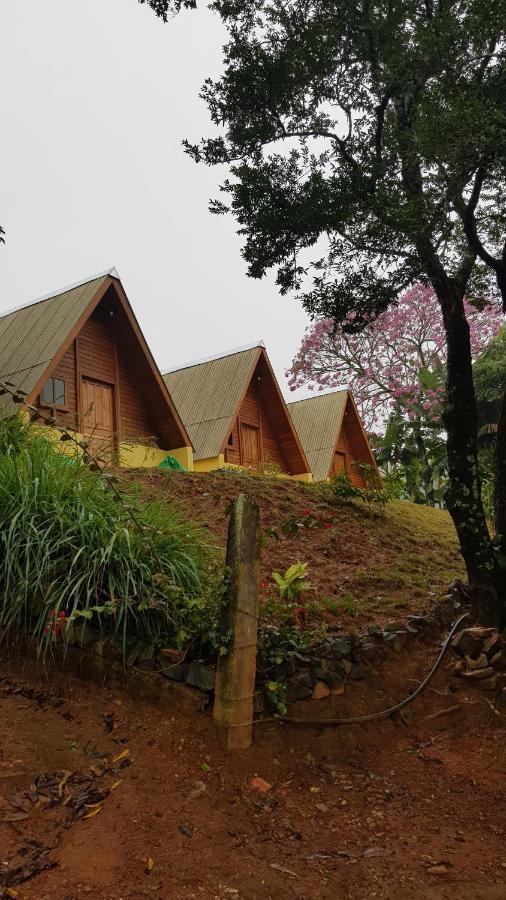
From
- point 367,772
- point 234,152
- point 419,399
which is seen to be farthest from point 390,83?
point 419,399

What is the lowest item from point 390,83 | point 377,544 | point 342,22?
point 377,544

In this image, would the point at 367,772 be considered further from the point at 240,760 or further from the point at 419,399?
the point at 419,399

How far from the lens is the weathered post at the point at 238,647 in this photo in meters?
3.99

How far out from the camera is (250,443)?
18062 mm

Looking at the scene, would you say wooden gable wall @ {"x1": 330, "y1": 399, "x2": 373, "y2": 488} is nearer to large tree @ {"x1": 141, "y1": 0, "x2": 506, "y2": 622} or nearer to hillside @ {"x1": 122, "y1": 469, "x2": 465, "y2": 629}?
hillside @ {"x1": 122, "y1": 469, "x2": 465, "y2": 629}

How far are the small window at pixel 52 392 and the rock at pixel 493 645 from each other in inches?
371

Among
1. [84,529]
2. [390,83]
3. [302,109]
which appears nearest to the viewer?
[84,529]

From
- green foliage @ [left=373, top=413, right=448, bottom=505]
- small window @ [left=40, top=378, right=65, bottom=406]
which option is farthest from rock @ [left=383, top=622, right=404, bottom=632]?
green foliage @ [left=373, top=413, right=448, bottom=505]

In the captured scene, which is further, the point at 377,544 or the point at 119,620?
the point at 377,544

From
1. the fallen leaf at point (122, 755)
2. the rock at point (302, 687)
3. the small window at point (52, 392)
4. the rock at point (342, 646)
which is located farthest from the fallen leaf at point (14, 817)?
the small window at point (52, 392)

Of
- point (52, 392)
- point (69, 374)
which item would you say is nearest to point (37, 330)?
point (69, 374)

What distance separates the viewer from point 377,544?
27.1ft

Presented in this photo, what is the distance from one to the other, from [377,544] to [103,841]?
549cm

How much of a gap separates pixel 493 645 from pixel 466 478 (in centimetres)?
119
